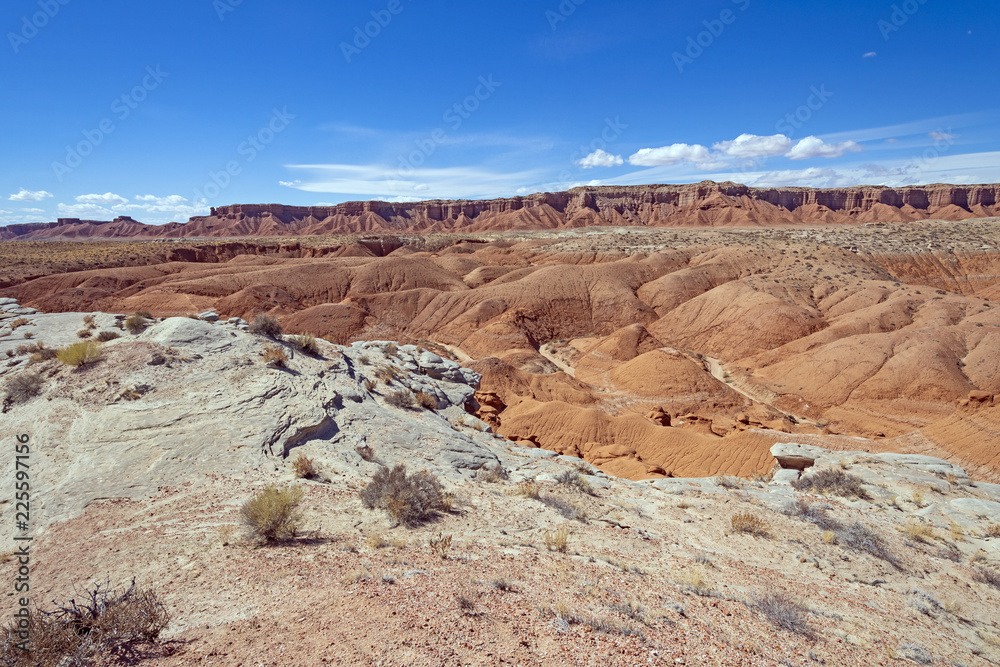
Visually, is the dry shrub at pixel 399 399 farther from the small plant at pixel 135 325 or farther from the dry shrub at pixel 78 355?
the small plant at pixel 135 325

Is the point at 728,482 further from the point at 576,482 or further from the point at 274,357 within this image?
the point at 274,357

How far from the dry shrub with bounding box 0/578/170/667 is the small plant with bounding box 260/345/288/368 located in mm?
9367

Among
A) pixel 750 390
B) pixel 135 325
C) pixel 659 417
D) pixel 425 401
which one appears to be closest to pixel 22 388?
pixel 135 325

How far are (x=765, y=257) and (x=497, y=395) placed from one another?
3740 cm

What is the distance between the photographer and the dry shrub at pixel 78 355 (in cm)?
1185

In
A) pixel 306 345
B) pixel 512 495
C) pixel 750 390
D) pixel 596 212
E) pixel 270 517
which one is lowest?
pixel 750 390

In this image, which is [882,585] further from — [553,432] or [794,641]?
[553,432]

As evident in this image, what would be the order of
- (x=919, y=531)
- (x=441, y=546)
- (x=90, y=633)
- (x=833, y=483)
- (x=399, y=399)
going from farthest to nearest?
(x=399, y=399) < (x=833, y=483) < (x=919, y=531) < (x=441, y=546) < (x=90, y=633)

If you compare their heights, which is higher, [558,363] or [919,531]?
[919,531]

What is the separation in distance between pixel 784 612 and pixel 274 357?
13.5 meters

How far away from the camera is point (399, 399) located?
15312 mm

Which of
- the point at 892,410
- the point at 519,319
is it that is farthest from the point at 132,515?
the point at 519,319

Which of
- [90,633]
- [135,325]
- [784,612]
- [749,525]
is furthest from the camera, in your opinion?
[135,325]

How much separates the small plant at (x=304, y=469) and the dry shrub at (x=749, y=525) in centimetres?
868
